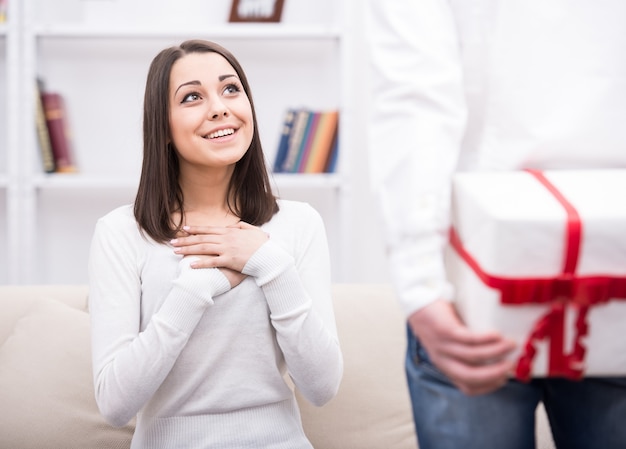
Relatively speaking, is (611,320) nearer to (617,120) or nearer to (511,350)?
(511,350)

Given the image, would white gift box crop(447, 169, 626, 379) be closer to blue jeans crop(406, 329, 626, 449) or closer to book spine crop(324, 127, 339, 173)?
blue jeans crop(406, 329, 626, 449)

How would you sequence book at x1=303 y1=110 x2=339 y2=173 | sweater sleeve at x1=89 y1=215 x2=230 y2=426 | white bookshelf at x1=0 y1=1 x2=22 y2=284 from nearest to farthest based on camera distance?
sweater sleeve at x1=89 y1=215 x2=230 y2=426
white bookshelf at x1=0 y1=1 x2=22 y2=284
book at x1=303 y1=110 x2=339 y2=173

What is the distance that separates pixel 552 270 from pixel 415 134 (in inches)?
8.2

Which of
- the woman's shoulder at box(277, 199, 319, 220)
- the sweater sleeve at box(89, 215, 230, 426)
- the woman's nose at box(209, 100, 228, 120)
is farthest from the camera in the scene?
the woman's shoulder at box(277, 199, 319, 220)

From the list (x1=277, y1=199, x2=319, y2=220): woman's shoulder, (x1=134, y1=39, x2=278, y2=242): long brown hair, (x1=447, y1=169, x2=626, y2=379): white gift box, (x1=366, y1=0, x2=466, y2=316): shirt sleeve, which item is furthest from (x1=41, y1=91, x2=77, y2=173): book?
(x1=447, y1=169, x2=626, y2=379): white gift box

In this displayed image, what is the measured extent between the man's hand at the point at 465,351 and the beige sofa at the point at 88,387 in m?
0.98

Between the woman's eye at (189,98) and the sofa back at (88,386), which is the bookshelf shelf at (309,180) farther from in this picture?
the woman's eye at (189,98)

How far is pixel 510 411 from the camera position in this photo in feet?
2.57

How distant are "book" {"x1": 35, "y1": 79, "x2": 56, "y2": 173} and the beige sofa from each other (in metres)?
0.80

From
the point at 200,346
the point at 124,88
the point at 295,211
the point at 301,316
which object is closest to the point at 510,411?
the point at 301,316

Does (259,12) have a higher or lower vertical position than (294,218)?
higher

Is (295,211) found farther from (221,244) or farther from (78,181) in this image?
(78,181)

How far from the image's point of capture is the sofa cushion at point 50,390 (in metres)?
1.59

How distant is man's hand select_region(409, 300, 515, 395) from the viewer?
2.33ft
